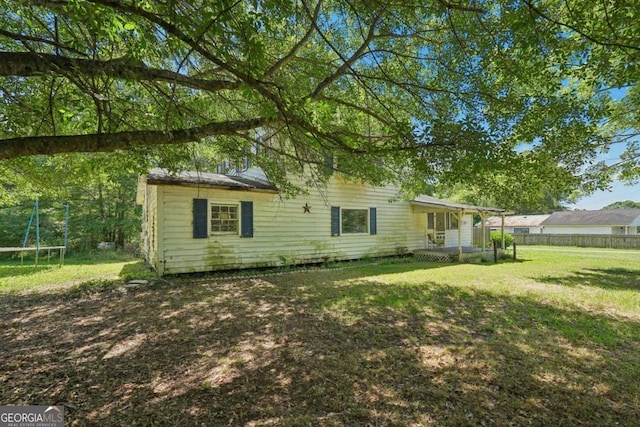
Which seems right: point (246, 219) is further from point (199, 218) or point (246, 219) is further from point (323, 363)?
point (323, 363)

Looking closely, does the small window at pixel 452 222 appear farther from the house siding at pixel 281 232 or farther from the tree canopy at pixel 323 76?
the tree canopy at pixel 323 76

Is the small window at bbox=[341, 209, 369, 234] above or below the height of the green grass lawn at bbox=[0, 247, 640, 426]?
above

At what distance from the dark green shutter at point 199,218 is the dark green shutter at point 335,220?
4.98 meters

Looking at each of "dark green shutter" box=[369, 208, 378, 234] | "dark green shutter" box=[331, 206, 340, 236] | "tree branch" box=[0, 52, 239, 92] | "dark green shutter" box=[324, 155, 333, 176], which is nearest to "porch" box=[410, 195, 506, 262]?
"dark green shutter" box=[369, 208, 378, 234]

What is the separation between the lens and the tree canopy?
310 cm

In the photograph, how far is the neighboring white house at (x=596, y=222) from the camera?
2716 centimetres

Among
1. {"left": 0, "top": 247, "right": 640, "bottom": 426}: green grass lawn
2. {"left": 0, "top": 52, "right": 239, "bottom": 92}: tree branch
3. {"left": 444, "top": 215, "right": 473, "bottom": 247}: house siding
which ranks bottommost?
{"left": 0, "top": 247, "right": 640, "bottom": 426}: green grass lawn

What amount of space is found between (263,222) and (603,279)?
1053 cm

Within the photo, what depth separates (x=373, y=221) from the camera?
12.9 meters

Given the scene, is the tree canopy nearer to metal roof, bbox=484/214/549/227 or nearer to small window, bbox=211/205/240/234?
small window, bbox=211/205/240/234

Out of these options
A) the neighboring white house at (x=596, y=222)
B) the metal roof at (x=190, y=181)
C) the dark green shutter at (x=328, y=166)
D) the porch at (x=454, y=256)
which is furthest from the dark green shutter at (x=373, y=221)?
the neighboring white house at (x=596, y=222)

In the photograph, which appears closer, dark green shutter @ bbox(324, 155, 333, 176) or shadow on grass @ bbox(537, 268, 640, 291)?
dark green shutter @ bbox(324, 155, 333, 176)

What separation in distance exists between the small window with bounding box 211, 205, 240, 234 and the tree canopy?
315cm

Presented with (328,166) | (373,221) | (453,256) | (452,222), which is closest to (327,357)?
(328,166)
